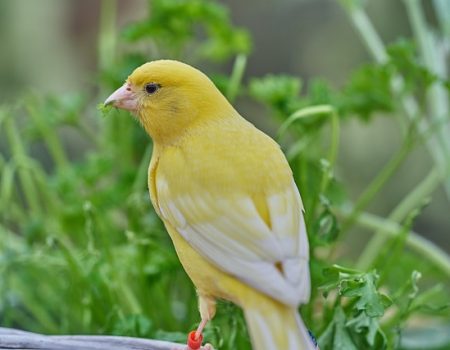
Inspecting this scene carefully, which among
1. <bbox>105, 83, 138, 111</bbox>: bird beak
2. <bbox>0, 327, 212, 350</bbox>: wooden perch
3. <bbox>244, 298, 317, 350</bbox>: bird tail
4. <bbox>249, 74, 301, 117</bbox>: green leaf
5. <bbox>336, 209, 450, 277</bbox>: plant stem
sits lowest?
<bbox>336, 209, 450, 277</bbox>: plant stem

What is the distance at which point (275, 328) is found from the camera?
108cm

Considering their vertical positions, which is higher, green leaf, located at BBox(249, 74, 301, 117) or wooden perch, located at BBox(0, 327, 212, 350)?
green leaf, located at BBox(249, 74, 301, 117)

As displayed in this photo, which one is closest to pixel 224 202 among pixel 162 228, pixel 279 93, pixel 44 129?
pixel 279 93

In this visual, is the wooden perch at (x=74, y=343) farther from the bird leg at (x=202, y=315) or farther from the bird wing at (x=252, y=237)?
the bird wing at (x=252, y=237)

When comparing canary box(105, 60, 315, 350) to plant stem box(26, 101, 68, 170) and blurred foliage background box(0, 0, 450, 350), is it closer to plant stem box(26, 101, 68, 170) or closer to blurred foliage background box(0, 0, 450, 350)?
blurred foliage background box(0, 0, 450, 350)

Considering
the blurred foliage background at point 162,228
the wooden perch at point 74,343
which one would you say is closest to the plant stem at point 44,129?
the blurred foliage background at point 162,228

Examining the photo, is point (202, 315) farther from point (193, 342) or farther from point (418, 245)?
point (418, 245)

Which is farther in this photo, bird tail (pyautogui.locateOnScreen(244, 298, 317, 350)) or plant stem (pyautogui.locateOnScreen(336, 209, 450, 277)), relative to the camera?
plant stem (pyautogui.locateOnScreen(336, 209, 450, 277))

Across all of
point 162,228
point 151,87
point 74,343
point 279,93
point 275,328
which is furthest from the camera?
point 162,228

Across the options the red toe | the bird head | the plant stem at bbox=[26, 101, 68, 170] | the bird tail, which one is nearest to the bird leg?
the red toe

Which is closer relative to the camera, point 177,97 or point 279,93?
point 177,97

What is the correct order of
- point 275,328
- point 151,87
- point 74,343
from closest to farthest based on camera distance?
point 275,328 → point 74,343 → point 151,87

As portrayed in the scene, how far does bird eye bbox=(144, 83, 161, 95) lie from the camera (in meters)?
1.32

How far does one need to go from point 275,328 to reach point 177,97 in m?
0.37
